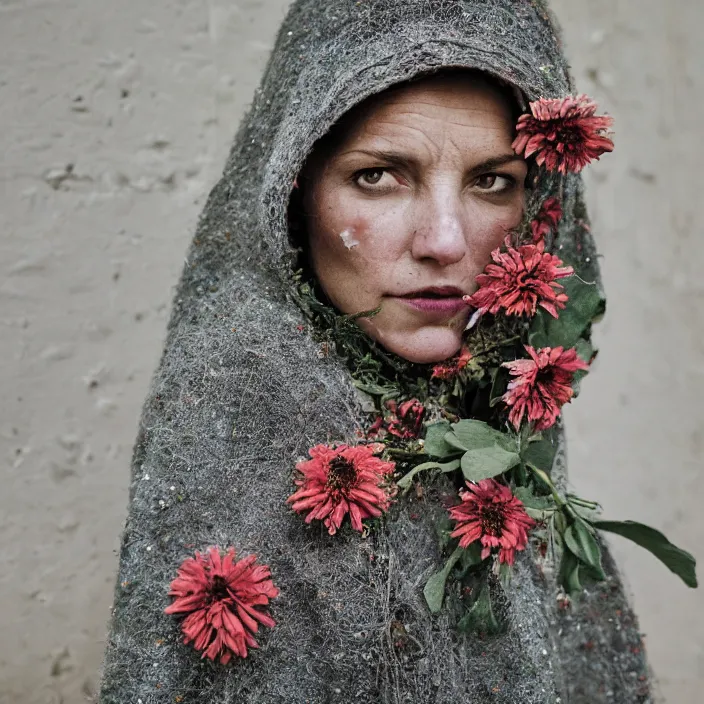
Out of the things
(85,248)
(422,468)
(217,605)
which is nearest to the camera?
(217,605)

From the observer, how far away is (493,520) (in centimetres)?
92

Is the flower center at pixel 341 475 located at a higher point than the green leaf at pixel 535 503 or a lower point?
lower

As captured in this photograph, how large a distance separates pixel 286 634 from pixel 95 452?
2.13ft

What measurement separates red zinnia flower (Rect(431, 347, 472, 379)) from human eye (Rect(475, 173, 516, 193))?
19 centimetres

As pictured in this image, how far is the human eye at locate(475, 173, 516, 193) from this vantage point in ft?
3.44

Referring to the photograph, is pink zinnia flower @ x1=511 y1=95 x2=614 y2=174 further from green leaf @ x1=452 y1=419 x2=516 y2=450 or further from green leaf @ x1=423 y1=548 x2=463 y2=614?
green leaf @ x1=423 y1=548 x2=463 y2=614

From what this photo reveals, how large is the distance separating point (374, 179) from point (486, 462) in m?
0.34

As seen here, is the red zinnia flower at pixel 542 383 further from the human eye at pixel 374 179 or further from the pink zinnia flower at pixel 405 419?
the human eye at pixel 374 179

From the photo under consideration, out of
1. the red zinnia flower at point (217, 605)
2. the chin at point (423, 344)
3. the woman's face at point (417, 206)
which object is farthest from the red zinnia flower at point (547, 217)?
the red zinnia flower at point (217, 605)

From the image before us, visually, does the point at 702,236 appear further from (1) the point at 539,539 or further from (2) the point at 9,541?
(2) the point at 9,541

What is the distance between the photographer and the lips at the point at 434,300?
1024 mm

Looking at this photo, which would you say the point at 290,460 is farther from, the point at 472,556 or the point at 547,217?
the point at 547,217

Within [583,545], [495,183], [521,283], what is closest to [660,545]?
[583,545]

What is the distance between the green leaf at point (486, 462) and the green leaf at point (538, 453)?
0.03 metres
